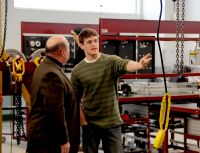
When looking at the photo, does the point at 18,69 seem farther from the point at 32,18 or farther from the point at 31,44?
the point at 32,18

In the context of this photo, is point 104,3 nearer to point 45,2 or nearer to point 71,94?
point 45,2

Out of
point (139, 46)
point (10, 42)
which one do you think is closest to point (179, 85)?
point (139, 46)

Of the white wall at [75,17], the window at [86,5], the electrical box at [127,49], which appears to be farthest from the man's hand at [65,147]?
the window at [86,5]

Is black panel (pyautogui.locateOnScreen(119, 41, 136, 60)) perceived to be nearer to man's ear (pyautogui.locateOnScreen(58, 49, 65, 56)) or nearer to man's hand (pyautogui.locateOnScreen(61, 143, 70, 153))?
man's ear (pyautogui.locateOnScreen(58, 49, 65, 56))

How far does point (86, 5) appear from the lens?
11438 millimetres

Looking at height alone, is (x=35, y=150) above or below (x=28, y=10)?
below

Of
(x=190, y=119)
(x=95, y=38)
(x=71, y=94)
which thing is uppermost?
(x=95, y=38)

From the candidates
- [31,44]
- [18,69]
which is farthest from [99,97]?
[31,44]

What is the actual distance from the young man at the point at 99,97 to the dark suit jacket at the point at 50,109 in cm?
32

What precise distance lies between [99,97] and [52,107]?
60 cm

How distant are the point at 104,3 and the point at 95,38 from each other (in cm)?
836

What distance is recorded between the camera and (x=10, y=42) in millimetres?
10250

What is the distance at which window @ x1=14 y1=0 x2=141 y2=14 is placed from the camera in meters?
10.8

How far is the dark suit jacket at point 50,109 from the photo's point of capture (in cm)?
301
